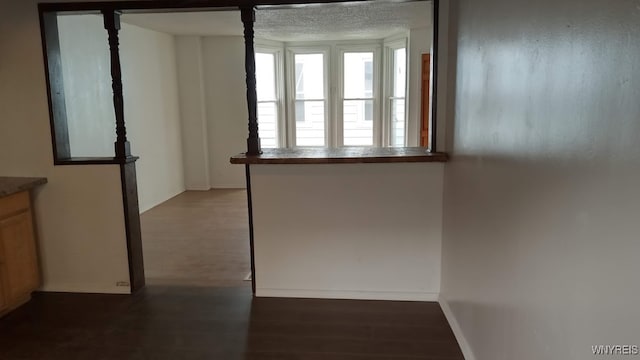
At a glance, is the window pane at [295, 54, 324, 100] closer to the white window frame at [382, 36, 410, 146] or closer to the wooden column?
the white window frame at [382, 36, 410, 146]

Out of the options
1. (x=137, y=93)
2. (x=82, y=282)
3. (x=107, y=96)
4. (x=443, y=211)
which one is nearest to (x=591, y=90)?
(x=443, y=211)

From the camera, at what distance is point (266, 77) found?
7980 millimetres

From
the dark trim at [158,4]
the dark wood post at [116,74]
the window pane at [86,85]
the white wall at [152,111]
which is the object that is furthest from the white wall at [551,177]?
the white wall at [152,111]

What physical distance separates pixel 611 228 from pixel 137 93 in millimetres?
5972

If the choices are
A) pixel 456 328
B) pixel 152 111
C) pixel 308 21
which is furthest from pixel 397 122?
pixel 456 328

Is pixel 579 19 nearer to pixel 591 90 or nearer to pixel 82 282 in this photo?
pixel 591 90

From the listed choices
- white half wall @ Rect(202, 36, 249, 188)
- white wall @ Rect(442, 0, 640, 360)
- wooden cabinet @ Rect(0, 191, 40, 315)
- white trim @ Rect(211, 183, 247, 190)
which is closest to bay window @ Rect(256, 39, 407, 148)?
white half wall @ Rect(202, 36, 249, 188)

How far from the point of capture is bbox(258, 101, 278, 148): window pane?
8.04 metres

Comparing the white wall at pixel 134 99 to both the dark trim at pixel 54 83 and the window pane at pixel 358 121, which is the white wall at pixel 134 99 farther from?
the window pane at pixel 358 121

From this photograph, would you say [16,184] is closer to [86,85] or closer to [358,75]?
[86,85]

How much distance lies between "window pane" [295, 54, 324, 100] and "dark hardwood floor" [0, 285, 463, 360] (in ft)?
17.4

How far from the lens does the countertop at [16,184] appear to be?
9.91 feet

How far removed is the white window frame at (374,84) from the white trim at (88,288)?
539cm

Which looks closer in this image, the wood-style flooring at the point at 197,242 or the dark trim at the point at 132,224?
the dark trim at the point at 132,224
